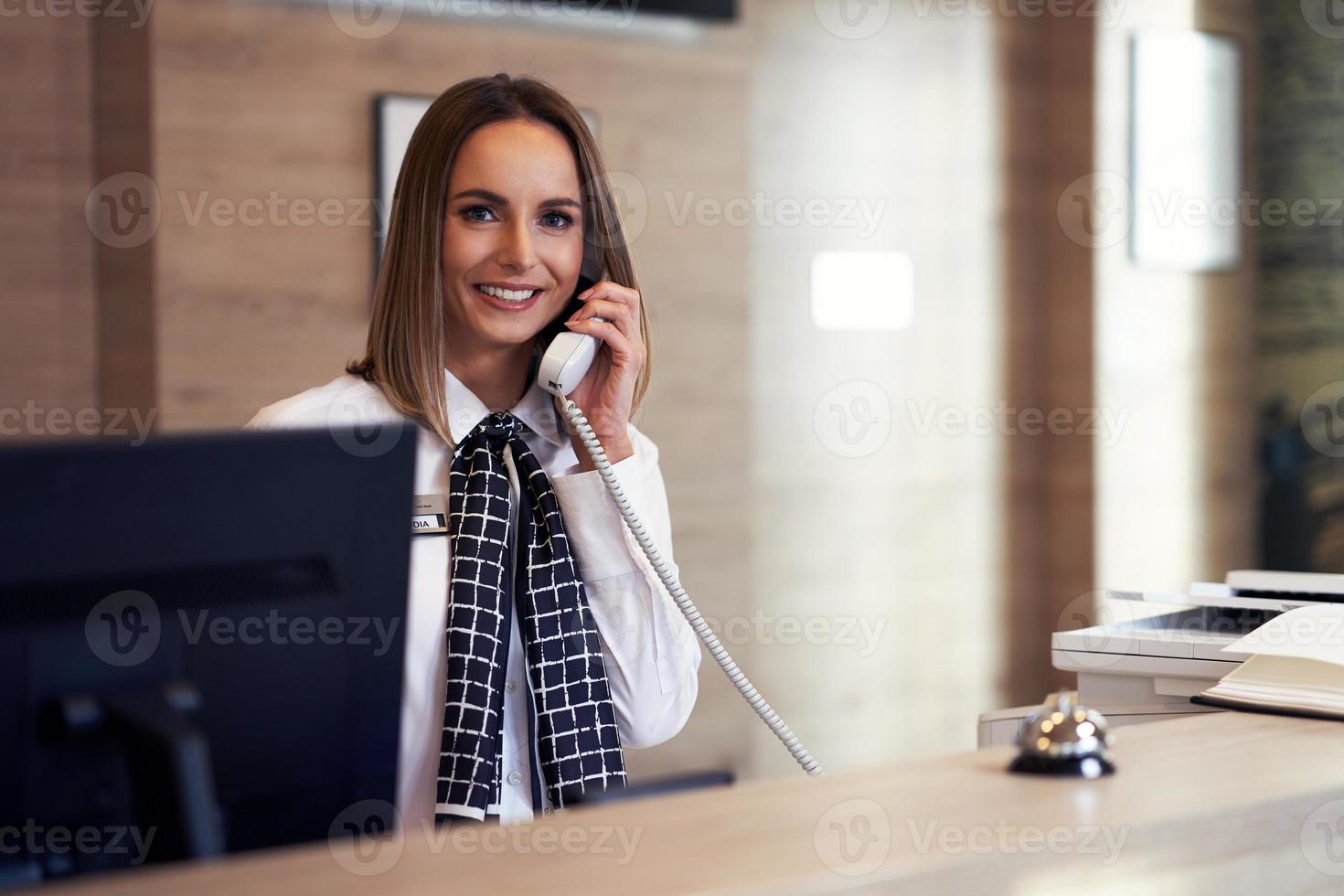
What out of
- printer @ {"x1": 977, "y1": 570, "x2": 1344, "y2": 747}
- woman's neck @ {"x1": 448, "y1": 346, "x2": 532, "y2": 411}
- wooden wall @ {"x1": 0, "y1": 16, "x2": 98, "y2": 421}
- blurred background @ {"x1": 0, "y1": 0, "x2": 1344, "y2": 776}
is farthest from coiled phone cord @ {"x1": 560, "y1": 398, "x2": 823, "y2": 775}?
wooden wall @ {"x1": 0, "y1": 16, "x2": 98, "y2": 421}

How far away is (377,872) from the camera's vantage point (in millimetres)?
916

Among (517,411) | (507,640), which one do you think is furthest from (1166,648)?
(517,411)

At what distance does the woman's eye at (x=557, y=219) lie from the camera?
Answer: 2.08 m

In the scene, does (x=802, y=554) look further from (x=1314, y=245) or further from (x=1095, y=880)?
(x=1095, y=880)

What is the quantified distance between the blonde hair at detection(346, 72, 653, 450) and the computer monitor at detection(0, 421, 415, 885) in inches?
34.8

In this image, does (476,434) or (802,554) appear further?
(802,554)

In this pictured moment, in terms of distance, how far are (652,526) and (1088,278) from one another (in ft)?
10.3

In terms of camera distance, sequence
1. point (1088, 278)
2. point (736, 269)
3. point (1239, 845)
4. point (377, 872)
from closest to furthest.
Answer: point (377, 872)
point (1239, 845)
point (736, 269)
point (1088, 278)

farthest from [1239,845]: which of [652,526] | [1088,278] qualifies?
[1088,278]

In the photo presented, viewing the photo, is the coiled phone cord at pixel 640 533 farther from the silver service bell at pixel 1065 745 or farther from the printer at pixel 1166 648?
the silver service bell at pixel 1065 745

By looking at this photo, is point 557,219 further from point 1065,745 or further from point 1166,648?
point 1065,745

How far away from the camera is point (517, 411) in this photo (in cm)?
210

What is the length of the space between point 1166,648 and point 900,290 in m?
2.98

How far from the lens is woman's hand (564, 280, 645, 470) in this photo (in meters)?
2.04
